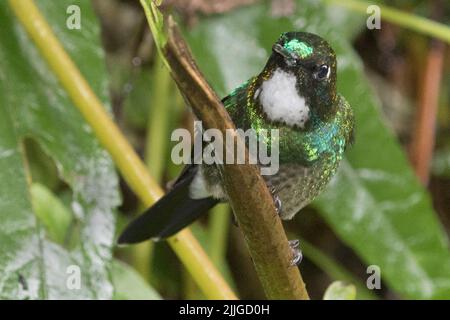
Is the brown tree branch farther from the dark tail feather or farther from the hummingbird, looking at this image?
the dark tail feather

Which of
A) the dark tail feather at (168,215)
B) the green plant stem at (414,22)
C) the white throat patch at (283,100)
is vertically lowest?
the dark tail feather at (168,215)

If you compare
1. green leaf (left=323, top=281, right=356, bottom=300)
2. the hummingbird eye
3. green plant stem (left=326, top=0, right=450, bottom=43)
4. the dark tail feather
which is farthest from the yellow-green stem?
green plant stem (left=326, top=0, right=450, bottom=43)

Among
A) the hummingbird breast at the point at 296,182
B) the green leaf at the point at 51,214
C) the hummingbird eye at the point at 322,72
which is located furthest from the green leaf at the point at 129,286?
the hummingbird eye at the point at 322,72

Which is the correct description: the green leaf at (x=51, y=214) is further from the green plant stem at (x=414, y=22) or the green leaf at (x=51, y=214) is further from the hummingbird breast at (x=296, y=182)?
the green plant stem at (x=414, y=22)

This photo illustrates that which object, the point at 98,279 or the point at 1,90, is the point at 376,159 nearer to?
the point at 98,279

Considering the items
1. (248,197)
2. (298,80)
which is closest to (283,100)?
(298,80)
